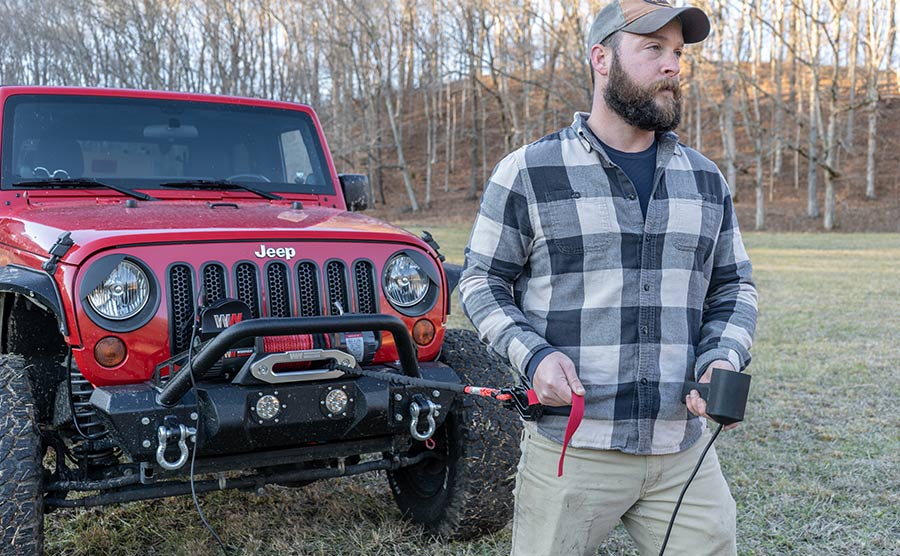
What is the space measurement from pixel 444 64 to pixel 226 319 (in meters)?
40.2

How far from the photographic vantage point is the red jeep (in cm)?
287

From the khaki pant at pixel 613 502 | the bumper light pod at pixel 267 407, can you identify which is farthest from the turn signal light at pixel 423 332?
the khaki pant at pixel 613 502

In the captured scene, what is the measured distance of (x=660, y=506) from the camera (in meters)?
2.27

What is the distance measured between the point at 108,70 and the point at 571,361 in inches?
1489

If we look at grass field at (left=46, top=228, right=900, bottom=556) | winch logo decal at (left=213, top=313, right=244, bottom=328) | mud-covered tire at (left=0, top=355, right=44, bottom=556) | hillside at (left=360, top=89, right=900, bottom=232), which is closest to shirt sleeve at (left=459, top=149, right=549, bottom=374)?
winch logo decal at (left=213, top=313, right=244, bottom=328)

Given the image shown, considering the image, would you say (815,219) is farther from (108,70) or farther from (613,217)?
(613,217)

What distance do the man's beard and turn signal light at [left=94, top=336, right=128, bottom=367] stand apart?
1.79 metres

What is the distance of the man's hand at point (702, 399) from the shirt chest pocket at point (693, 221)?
311mm

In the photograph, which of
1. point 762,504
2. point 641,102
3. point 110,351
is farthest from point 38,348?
point 762,504

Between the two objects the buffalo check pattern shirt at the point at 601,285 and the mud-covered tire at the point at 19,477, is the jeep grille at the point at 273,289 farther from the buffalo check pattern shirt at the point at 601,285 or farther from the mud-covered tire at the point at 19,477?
the buffalo check pattern shirt at the point at 601,285

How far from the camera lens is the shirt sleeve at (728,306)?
222 centimetres

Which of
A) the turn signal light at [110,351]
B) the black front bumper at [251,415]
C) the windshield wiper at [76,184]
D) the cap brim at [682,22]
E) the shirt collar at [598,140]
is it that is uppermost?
the cap brim at [682,22]

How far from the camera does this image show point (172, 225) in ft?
10.4

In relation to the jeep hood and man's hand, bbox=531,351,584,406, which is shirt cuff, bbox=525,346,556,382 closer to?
man's hand, bbox=531,351,584,406
